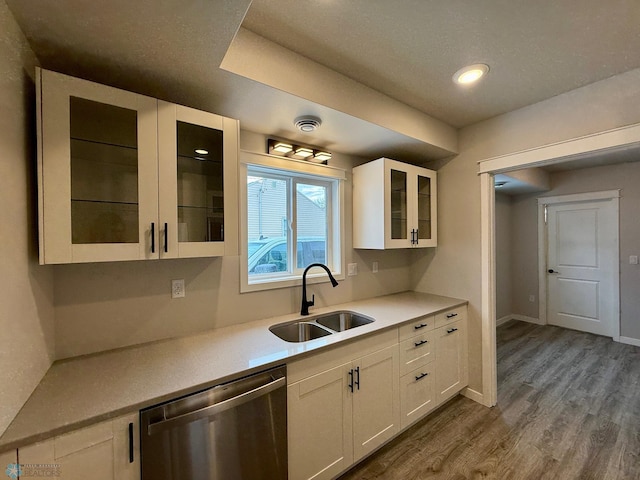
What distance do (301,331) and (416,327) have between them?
86 centimetres

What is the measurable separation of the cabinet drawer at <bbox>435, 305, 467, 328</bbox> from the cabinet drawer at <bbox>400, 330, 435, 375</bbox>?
0.14 meters

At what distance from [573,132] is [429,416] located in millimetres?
2405

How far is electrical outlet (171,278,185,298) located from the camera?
5.53ft

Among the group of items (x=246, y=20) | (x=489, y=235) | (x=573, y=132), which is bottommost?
(x=489, y=235)

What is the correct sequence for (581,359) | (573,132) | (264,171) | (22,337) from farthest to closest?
1. (581,359)
2. (264,171)
3. (573,132)
4. (22,337)

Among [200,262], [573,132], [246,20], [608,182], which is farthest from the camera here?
[608,182]

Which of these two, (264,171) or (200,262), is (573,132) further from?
(200,262)

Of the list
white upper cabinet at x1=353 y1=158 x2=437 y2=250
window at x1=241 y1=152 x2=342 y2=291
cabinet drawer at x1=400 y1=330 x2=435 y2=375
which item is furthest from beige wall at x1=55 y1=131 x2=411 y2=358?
cabinet drawer at x1=400 y1=330 x2=435 y2=375

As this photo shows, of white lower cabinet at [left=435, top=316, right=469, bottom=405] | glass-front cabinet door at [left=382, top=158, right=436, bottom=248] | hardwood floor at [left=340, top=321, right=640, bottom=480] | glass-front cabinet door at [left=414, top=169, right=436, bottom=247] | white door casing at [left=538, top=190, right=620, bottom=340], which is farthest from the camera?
white door casing at [left=538, top=190, right=620, bottom=340]

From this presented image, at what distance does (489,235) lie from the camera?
94.4 inches

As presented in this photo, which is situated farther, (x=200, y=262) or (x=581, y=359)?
(x=581, y=359)

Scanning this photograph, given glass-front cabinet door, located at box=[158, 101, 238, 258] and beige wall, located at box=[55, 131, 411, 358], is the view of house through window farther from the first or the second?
glass-front cabinet door, located at box=[158, 101, 238, 258]

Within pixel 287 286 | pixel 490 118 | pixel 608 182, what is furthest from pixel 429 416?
pixel 608 182

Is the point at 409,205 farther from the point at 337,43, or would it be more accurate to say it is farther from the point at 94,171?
the point at 94,171
